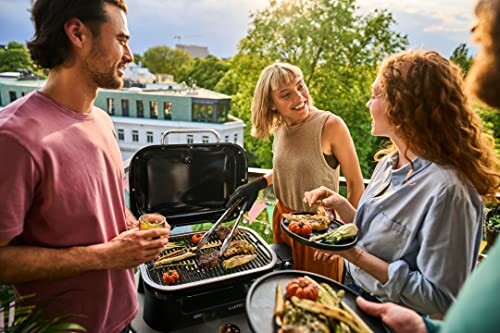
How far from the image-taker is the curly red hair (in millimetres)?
1106

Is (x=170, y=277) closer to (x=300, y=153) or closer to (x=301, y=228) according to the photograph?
(x=301, y=228)

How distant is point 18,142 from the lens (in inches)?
36.7

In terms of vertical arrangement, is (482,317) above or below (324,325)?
above

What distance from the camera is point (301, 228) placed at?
1.46m

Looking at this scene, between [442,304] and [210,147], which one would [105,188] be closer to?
[210,147]

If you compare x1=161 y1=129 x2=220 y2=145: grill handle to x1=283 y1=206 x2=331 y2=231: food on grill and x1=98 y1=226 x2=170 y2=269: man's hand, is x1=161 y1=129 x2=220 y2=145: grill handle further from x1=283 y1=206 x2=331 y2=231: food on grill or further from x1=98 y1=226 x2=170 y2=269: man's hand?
x1=98 y1=226 x2=170 y2=269: man's hand

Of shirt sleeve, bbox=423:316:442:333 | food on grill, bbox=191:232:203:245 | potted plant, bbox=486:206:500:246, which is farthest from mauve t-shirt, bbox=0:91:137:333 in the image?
potted plant, bbox=486:206:500:246

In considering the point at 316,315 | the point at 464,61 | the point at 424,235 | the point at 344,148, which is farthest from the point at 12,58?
the point at 464,61

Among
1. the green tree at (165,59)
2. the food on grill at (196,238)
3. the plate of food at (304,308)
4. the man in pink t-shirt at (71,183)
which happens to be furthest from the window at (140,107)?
the plate of food at (304,308)

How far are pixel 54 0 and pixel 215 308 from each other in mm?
1367

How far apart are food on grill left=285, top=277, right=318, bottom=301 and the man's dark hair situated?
109cm

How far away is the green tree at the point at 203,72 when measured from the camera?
16.5ft

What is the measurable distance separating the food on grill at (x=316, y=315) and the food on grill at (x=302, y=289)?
0.5 inches

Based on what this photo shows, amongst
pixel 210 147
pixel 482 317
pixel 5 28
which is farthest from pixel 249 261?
pixel 5 28
